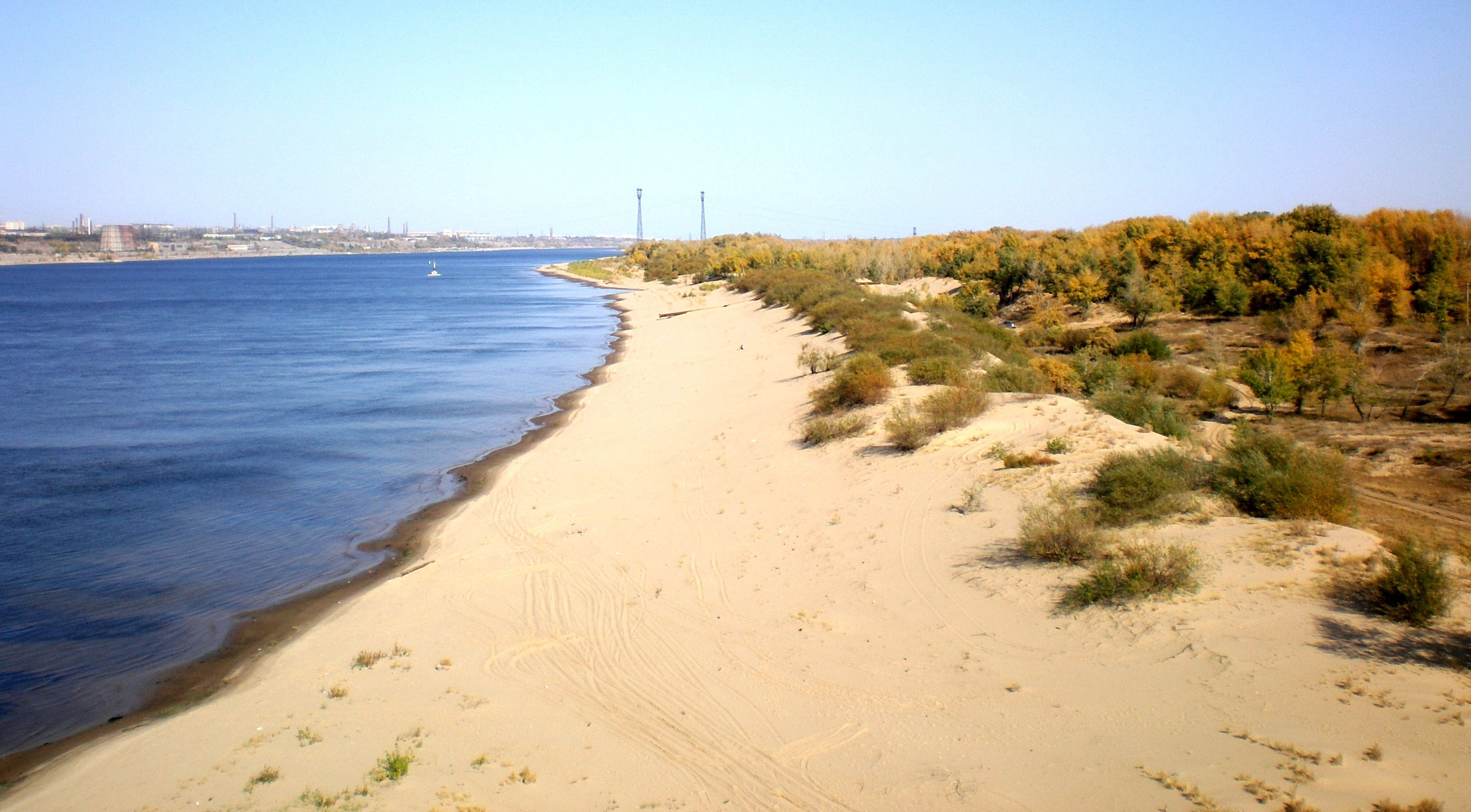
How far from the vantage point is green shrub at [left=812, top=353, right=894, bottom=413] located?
1795 centimetres

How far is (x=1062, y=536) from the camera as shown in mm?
9609

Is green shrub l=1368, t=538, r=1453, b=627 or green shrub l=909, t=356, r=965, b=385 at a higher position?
green shrub l=909, t=356, r=965, b=385

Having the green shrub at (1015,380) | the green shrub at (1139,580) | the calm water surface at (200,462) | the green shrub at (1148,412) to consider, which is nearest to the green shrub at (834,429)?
the green shrub at (1015,380)

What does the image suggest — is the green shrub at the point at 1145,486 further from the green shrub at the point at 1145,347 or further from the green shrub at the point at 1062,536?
the green shrub at the point at 1145,347

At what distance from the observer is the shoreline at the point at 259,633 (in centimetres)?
855

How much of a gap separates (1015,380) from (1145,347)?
24.5 feet

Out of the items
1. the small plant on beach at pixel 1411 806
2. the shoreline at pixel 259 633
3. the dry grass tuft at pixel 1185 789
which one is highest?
the small plant on beach at pixel 1411 806

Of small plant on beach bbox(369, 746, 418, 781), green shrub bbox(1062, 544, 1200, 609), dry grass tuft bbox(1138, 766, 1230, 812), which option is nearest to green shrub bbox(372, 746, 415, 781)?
small plant on beach bbox(369, 746, 418, 781)

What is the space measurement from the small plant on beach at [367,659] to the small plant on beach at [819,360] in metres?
15.1

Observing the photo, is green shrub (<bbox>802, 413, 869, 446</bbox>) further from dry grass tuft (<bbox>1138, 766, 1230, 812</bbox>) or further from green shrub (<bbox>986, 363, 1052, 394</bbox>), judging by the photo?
dry grass tuft (<bbox>1138, 766, 1230, 812</bbox>)

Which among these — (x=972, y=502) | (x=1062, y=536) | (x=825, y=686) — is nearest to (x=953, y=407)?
(x=972, y=502)

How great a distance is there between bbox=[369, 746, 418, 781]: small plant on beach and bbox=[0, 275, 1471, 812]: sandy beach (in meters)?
0.03

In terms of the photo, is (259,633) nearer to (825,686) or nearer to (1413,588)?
(825,686)

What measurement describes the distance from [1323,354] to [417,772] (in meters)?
19.0
